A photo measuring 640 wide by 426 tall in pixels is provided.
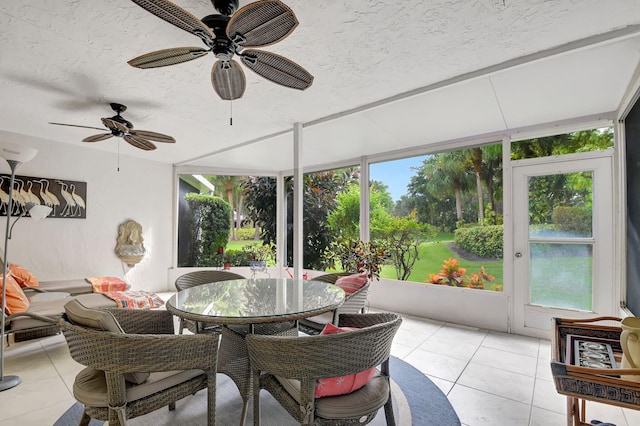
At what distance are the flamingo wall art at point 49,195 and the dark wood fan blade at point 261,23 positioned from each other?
4289mm

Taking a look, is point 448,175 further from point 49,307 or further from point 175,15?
point 49,307

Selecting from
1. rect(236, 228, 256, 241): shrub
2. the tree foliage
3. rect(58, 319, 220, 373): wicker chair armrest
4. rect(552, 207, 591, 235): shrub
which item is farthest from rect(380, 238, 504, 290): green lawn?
rect(58, 319, 220, 373): wicker chair armrest

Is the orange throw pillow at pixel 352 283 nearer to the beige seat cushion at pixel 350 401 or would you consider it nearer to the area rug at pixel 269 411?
the area rug at pixel 269 411

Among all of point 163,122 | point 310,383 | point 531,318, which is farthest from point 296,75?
point 531,318

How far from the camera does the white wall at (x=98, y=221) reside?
432cm

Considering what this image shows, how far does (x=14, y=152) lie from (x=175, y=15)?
2028 mm

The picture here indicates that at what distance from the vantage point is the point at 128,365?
135 cm

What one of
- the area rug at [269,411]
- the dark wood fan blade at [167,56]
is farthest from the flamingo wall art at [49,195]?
the dark wood fan blade at [167,56]

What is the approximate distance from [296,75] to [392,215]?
332 cm

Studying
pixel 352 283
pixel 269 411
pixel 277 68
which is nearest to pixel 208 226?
pixel 352 283

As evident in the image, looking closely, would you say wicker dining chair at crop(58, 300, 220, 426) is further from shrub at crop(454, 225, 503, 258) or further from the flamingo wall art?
the flamingo wall art

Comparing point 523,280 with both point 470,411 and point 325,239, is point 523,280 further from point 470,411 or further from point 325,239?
point 325,239

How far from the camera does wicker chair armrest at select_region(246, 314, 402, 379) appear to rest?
4.21ft

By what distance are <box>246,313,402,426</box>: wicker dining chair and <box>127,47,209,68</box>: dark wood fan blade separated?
1.62m
